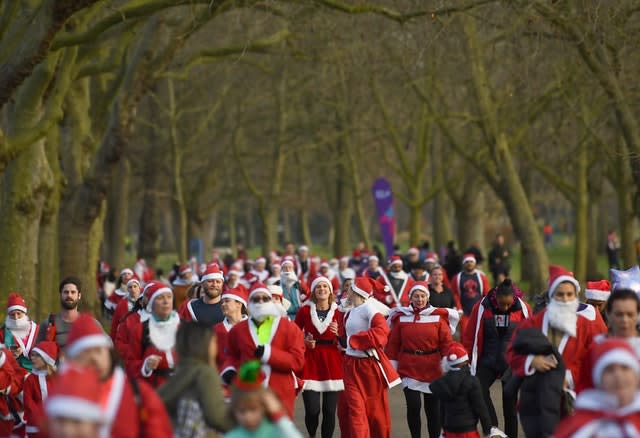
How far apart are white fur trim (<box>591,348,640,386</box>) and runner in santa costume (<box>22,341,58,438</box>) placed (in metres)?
5.27

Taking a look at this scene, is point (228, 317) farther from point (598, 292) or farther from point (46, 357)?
point (598, 292)

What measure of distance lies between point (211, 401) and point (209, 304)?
15.5 ft

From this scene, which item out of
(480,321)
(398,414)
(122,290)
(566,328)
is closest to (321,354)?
(480,321)

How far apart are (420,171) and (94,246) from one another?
46.4 ft

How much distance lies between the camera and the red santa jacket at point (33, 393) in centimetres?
1009

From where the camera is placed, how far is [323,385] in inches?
492

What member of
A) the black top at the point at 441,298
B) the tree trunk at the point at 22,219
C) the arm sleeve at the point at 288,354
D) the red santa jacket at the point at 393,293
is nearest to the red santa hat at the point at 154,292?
the arm sleeve at the point at 288,354

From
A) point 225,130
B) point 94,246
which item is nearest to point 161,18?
point 94,246

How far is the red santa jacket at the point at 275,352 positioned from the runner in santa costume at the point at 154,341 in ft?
1.85

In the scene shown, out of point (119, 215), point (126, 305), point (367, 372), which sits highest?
point (119, 215)

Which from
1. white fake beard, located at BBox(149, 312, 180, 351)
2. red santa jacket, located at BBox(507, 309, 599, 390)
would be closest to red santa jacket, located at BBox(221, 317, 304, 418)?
white fake beard, located at BBox(149, 312, 180, 351)

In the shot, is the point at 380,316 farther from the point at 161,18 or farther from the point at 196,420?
the point at 161,18

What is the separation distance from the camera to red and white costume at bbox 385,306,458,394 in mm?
11727

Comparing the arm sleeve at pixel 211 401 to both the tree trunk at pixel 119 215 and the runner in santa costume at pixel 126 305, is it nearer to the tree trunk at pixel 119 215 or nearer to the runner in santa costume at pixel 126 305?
the runner in santa costume at pixel 126 305
